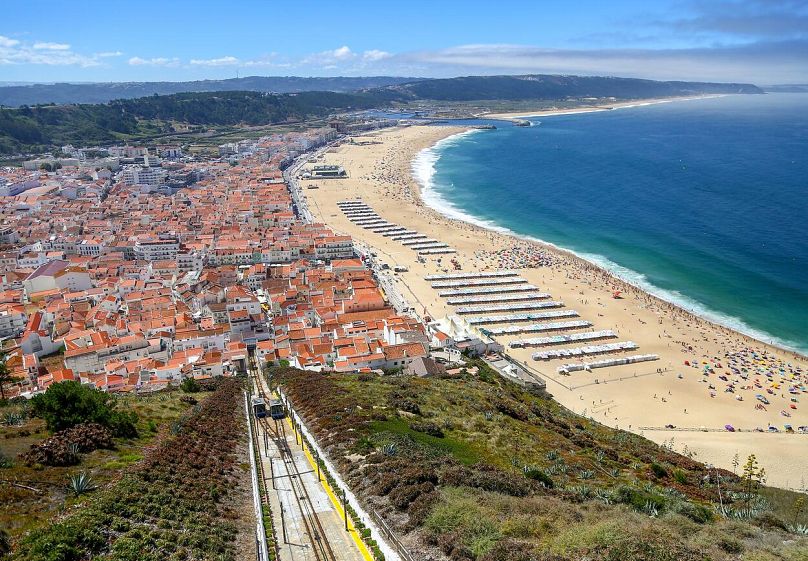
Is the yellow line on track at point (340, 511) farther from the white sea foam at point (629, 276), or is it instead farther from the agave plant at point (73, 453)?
the white sea foam at point (629, 276)

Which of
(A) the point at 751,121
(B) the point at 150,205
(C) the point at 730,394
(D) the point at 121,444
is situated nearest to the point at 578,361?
(C) the point at 730,394

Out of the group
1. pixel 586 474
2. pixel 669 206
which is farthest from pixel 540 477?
pixel 669 206

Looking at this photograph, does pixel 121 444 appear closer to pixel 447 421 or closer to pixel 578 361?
pixel 447 421

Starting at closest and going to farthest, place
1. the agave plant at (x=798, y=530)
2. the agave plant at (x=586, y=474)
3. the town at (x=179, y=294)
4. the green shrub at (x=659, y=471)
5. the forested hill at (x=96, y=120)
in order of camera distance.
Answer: the agave plant at (x=798, y=530) < the agave plant at (x=586, y=474) < the green shrub at (x=659, y=471) < the town at (x=179, y=294) < the forested hill at (x=96, y=120)

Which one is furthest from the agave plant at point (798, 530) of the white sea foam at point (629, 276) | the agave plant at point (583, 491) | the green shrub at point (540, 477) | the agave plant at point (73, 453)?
the white sea foam at point (629, 276)

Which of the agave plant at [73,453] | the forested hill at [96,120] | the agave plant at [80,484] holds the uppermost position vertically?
the forested hill at [96,120]

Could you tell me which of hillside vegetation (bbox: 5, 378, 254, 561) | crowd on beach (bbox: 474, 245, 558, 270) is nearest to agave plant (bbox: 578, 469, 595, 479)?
hillside vegetation (bbox: 5, 378, 254, 561)
